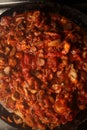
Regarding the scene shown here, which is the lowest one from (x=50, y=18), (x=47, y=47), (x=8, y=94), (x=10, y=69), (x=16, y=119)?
(x=16, y=119)

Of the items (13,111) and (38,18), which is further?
(13,111)

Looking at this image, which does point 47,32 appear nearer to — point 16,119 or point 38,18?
point 38,18

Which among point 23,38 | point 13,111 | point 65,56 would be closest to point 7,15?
point 23,38

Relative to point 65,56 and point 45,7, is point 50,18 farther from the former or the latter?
point 65,56

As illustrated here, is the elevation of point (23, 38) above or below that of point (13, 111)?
above

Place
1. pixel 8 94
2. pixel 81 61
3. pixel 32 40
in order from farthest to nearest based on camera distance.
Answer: pixel 8 94 → pixel 32 40 → pixel 81 61

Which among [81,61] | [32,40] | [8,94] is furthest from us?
[8,94]

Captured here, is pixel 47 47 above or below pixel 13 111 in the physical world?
above

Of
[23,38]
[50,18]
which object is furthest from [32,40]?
[50,18]

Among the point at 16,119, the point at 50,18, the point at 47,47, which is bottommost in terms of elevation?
the point at 16,119

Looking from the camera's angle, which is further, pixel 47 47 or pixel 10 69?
pixel 10 69
